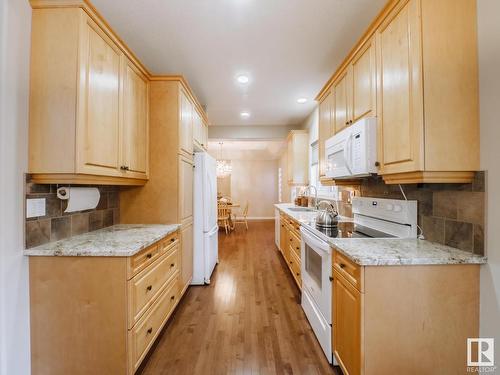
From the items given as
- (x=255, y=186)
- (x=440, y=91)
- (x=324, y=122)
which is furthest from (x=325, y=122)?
(x=255, y=186)

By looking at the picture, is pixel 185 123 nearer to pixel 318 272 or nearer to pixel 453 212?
pixel 318 272

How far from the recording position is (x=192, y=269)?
278cm

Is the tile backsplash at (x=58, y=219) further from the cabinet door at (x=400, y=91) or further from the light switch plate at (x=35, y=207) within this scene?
the cabinet door at (x=400, y=91)

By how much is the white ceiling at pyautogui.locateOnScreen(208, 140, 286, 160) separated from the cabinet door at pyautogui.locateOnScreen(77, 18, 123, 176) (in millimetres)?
5586

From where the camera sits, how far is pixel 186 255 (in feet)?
8.23

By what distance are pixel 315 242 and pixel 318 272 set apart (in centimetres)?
27

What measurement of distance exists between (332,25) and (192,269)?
3005 mm

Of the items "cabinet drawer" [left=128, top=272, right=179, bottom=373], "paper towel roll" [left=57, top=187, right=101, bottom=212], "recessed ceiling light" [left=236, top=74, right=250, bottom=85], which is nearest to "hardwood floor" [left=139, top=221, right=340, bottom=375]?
"cabinet drawer" [left=128, top=272, right=179, bottom=373]

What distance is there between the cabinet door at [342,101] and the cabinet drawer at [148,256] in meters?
1.96

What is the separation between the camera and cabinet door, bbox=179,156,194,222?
2277 mm

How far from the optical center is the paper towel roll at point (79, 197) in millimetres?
1589

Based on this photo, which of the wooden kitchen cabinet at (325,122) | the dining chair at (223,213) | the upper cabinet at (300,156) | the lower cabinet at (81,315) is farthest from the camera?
the dining chair at (223,213)

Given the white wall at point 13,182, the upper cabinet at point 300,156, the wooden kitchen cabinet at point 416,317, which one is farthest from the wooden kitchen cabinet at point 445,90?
the upper cabinet at point 300,156

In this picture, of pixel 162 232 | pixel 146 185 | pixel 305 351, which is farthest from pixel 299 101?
pixel 305 351
